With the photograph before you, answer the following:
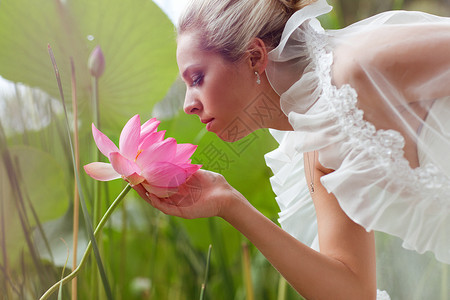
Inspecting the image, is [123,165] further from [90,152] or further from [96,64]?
[90,152]

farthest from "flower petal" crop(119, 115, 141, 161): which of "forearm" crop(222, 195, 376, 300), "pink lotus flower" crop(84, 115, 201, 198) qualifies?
"forearm" crop(222, 195, 376, 300)

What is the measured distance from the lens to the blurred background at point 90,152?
474 millimetres

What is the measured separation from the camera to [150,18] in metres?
0.62

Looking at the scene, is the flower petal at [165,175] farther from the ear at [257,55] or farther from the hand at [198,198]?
the ear at [257,55]

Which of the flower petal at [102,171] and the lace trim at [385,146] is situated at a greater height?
the flower petal at [102,171]

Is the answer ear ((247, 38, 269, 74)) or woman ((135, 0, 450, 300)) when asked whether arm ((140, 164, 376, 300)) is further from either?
ear ((247, 38, 269, 74))

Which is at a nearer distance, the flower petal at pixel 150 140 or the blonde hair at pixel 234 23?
the flower petal at pixel 150 140

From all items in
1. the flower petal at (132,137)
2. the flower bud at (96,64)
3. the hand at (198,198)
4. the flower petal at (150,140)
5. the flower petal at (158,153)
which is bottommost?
the hand at (198,198)

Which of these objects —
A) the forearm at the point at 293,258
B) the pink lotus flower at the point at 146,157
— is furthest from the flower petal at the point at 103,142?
the forearm at the point at 293,258

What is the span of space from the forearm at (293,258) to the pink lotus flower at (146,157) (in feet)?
0.26

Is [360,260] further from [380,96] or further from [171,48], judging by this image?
[171,48]

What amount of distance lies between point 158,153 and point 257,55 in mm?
205

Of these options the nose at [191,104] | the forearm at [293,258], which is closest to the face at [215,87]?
the nose at [191,104]

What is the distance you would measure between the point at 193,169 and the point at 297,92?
0.54ft
